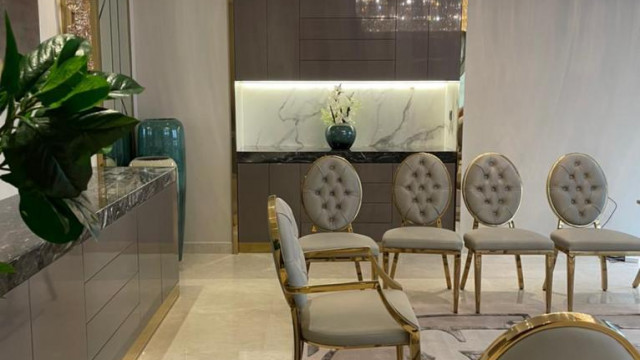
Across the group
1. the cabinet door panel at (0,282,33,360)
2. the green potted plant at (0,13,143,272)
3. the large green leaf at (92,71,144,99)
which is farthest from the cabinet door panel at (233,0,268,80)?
the green potted plant at (0,13,143,272)

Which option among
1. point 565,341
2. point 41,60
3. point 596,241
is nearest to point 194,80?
point 596,241

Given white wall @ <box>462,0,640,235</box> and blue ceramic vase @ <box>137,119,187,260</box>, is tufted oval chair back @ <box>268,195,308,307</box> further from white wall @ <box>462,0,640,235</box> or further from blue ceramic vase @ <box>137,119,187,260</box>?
white wall @ <box>462,0,640,235</box>

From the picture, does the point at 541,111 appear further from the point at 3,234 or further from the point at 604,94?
the point at 3,234

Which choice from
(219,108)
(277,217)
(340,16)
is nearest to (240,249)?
(219,108)

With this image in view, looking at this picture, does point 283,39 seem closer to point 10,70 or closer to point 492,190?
point 492,190

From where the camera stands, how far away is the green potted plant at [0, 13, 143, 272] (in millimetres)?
988

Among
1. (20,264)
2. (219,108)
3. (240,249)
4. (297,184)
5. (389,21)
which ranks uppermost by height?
(389,21)

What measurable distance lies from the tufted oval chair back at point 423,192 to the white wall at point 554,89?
1390 millimetres

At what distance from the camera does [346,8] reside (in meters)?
5.54

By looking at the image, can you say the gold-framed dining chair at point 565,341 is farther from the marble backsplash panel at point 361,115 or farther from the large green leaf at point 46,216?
the marble backsplash panel at point 361,115

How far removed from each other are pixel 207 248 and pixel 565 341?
4.76 metres

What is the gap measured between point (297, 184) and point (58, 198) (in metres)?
4.58

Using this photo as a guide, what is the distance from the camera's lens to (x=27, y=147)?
0.99 metres

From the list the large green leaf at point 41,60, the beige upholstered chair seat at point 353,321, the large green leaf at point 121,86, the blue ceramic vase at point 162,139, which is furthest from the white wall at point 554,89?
the large green leaf at point 41,60
